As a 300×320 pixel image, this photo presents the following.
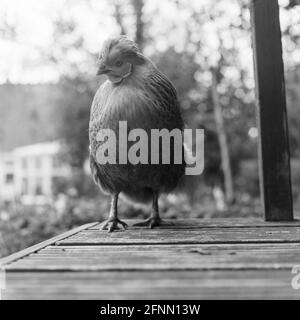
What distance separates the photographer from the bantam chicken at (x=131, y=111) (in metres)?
2.67

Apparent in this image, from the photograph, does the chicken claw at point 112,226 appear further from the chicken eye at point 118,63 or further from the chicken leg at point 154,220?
the chicken eye at point 118,63

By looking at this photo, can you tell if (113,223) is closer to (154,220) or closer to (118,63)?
(154,220)

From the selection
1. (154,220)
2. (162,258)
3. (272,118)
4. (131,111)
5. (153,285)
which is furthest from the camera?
(272,118)

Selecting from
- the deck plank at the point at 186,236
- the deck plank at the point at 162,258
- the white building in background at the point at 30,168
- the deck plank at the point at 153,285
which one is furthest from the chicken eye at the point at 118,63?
the white building in background at the point at 30,168

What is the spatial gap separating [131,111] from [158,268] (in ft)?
4.34

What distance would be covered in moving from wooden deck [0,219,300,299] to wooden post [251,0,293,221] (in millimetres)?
843

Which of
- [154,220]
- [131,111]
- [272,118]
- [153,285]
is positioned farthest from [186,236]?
[272,118]

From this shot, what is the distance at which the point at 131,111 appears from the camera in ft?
8.75

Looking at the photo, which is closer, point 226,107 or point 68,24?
point 68,24

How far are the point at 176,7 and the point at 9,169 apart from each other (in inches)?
810

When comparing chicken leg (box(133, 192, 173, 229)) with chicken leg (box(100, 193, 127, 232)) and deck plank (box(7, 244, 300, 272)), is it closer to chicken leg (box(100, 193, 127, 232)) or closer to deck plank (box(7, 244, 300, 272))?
chicken leg (box(100, 193, 127, 232))
